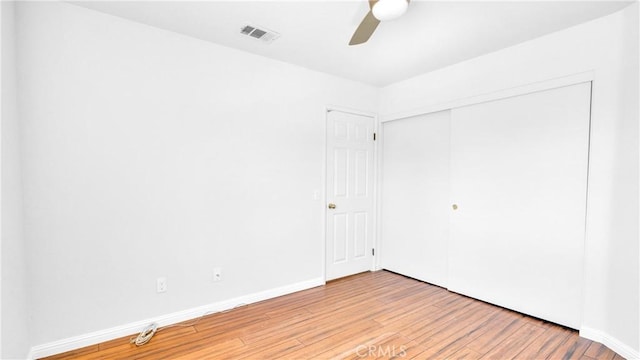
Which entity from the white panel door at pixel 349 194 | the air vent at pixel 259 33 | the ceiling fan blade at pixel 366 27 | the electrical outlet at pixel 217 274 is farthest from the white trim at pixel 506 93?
the electrical outlet at pixel 217 274

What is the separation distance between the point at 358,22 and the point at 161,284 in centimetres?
267

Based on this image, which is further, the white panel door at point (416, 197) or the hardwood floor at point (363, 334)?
the white panel door at point (416, 197)

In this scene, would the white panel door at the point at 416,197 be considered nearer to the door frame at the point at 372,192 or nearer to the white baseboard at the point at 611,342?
the door frame at the point at 372,192

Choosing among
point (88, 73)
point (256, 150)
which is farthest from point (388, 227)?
point (88, 73)

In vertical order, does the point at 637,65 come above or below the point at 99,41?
below

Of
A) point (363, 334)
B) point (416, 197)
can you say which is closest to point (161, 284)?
point (363, 334)

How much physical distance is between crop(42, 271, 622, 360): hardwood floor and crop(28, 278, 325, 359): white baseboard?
0.05 meters

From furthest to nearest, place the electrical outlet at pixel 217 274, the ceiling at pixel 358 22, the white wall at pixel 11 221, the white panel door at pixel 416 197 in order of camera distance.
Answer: the white panel door at pixel 416 197
the electrical outlet at pixel 217 274
the ceiling at pixel 358 22
the white wall at pixel 11 221

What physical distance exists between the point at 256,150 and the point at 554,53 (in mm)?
2781

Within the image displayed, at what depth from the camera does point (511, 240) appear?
2717mm

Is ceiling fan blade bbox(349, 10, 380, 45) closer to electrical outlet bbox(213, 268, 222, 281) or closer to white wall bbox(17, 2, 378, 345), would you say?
white wall bbox(17, 2, 378, 345)

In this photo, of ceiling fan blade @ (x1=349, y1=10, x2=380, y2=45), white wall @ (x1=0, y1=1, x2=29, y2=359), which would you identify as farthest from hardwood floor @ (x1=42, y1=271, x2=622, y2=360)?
ceiling fan blade @ (x1=349, y1=10, x2=380, y2=45)

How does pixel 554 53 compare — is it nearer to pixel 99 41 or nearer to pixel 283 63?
pixel 283 63

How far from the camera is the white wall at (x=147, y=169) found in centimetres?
198
